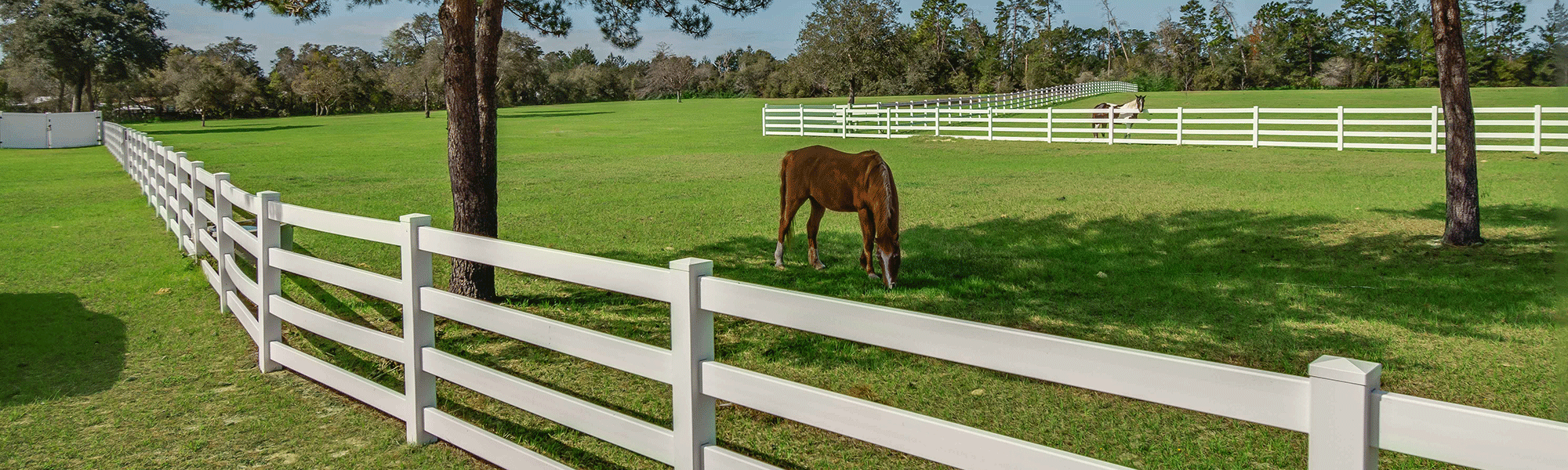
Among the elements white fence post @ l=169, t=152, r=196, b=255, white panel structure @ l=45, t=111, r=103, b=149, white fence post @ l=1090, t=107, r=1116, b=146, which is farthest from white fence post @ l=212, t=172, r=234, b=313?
white panel structure @ l=45, t=111, r=103, b=149

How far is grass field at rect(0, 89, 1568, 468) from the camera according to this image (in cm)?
470

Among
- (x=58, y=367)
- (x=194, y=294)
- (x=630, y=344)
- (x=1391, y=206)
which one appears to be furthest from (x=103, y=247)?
(x=1391, y=206)

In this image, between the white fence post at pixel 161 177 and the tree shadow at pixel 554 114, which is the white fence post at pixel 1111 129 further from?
the tree shadow at pixel 554 114

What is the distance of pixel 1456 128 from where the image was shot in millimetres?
9445

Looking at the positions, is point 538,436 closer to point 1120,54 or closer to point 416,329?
point 416,329

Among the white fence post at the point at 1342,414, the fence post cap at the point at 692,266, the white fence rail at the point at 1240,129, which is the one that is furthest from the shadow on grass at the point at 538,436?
the white fence rail at the point at 1240,129

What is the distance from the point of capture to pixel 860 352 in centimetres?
611

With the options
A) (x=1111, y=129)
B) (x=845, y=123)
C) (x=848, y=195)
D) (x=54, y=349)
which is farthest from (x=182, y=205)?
(x=845, y=123)

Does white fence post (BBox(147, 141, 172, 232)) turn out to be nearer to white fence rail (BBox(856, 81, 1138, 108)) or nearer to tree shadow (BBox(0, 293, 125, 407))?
tree shadow (BBox(0, 293, 125, 407))

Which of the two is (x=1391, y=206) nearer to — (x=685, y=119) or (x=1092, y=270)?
(x=1092, y=270)

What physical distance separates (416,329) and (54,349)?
12.2 feet

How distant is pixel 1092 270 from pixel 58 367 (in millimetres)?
7429

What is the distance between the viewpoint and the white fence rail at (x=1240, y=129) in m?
21.5

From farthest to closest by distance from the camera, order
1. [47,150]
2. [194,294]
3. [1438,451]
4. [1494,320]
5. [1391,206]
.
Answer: [47,150]
[1391,206]
[194,294]
[1494,320]
[1438,451]
